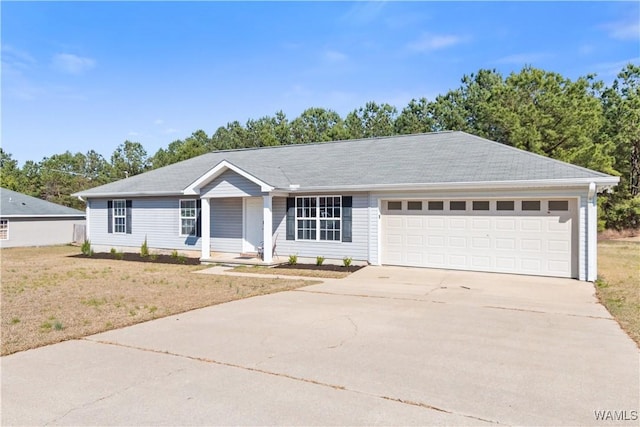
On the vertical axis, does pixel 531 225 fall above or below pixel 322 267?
above

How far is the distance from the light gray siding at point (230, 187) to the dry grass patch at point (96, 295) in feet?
8.85

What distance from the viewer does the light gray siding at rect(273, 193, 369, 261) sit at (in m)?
14.0

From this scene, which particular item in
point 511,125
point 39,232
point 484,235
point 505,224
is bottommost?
point 39,232

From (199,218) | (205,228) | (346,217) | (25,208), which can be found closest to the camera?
(346,217)

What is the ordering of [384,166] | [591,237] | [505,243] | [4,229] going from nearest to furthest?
[591,237]
[505,243]
[384,166]
[4,229]

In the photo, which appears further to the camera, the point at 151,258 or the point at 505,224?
the point at 151,258

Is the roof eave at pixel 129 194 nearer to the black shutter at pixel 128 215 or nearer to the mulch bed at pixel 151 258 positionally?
the black shutter at pixel 128 215

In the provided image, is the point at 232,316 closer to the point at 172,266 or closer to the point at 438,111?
the point at 172,266

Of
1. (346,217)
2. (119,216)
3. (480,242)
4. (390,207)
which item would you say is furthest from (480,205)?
(119,216)

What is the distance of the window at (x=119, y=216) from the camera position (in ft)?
62.6

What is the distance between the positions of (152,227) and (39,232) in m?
12.5

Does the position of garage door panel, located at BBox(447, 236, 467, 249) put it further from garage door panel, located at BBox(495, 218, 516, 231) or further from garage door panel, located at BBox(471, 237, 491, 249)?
garage door panel, located at BBox(495, 218, 516, 231)

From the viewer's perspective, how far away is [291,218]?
15078 millimetres

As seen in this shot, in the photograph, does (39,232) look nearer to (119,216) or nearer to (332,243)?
(119,216)
